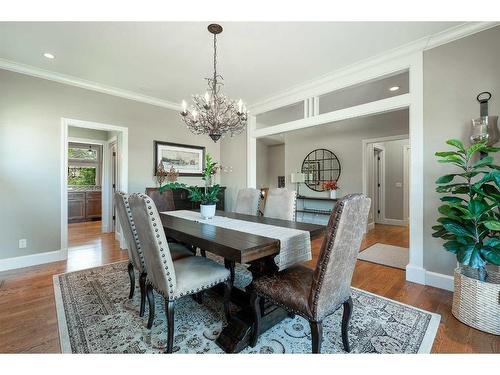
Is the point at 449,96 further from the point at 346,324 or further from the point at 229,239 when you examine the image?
the point at 229,239

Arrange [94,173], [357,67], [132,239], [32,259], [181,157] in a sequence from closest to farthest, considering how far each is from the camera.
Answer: [132,239] < [357,67] < [32,259] < [181,157] < [94,173]

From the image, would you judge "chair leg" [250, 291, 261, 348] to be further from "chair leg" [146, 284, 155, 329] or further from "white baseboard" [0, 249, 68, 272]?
"white baseboard" [0, 249, 68, 272]

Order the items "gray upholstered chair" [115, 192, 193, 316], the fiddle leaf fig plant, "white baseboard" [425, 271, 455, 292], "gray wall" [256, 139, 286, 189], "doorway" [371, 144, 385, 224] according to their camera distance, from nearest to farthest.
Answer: the fiddle leaf fig plant
"gray upholstered chair" [115, 192, 193, 316]
"white baseboard" [425, 271, 455, 292]
"doorway" [371, 144, 385, 224]
"gray wall" [256, 139, 286, 189]

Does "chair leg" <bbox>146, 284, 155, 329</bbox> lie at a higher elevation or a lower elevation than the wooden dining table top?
lower

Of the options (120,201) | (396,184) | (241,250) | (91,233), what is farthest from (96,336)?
(396,184)

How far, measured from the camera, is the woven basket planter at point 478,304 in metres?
1.72

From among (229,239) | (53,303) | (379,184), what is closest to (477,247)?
(229,239)

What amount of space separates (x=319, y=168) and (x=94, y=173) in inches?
262

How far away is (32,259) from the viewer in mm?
3230

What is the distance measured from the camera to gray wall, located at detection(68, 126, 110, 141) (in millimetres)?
5438

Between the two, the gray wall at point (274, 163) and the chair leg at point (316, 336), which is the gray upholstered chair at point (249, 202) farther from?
the gray wall at point (274, 163)

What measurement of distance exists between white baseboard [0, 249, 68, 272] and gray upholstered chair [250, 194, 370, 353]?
3415mm

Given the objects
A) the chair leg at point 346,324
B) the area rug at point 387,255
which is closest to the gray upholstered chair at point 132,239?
the chair leg at point 346,324

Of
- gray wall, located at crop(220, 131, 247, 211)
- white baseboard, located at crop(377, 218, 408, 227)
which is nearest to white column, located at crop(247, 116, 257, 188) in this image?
gray wall, located at crop(220, 131, 247, 211)
